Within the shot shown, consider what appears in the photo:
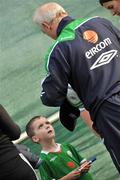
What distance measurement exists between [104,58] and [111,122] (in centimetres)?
29

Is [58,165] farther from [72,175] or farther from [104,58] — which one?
[104,58]

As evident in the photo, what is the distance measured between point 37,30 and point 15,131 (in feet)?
4.93

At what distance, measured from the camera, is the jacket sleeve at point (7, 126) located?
262cm

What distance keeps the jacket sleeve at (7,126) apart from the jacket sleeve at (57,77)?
8.8 inches

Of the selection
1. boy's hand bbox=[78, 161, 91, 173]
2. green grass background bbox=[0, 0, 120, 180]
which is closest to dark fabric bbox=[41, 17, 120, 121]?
boy's hand bbox=[78, 161, 91, 173]

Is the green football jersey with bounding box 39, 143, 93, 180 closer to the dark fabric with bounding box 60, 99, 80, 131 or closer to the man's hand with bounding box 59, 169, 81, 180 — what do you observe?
the man's hand with bounding box 59, 169, 81, 180

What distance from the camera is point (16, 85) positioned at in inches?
153

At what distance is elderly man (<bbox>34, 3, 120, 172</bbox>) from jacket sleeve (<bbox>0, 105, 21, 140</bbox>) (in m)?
0.22

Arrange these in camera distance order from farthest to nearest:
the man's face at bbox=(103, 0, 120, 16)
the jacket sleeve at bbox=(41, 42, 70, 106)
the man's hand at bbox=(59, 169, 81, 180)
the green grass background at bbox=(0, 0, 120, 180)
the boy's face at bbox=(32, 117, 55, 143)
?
1. the green grass background at bbox=(0, 0, 120, 180)
2. the boy's face at bbox=(32, 117, 55, 143)
3. the man's hand at bbox=(59, 169, 81, 180)
4. the man's face at bbox=(103, 0, 120, 16)
5. the jacket sleeve at bbox=(41, 42, 70, 106)

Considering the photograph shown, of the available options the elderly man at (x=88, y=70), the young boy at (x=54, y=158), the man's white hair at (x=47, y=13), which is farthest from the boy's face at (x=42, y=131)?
the man's white hair at (x=47, y=13)

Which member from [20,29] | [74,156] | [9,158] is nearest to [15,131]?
[9,158]

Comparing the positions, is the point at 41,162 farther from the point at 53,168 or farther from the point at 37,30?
the point at 37,30

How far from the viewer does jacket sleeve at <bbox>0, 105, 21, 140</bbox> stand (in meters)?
2.62

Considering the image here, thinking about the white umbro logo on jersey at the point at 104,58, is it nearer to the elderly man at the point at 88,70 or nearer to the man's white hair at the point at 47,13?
the elderly man at the point at 88,70
